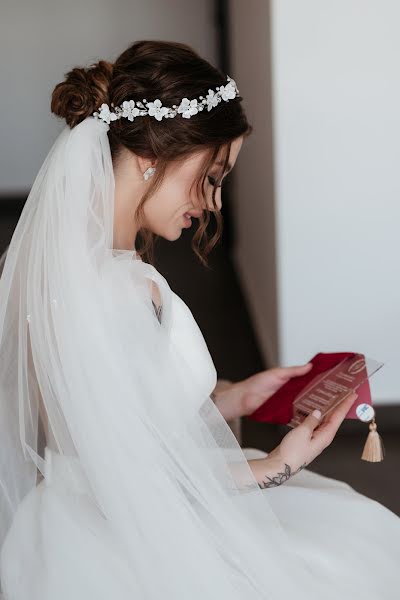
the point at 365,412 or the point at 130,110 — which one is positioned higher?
the point at 130,110

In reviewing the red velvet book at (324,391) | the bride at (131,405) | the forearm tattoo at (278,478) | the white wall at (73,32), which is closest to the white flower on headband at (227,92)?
the bride at (131,405)

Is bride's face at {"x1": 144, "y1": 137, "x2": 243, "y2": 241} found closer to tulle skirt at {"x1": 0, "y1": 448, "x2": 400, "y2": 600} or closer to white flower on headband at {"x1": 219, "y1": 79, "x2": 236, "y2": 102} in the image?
white flower on headband at {"x1": 219, "y1": 79, "x2": 236, "y2": 102}

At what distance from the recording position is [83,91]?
170cm

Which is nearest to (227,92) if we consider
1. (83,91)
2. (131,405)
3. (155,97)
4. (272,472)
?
(155,97)

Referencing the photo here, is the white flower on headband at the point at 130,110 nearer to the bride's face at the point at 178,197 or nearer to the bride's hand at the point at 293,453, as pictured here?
the bride's face at the point at 178,197

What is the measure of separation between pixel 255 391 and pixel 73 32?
17.2 feet

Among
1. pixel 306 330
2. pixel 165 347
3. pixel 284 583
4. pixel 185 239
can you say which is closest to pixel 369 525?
pixel 284 583

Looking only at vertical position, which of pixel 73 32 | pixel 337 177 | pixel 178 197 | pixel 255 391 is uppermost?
pixel 178 197

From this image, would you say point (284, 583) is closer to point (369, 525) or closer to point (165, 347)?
point (369, 525)

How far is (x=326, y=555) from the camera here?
169 centimetres

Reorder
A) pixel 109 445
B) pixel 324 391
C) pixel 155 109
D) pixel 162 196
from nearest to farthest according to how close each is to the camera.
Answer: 1. pixel 109 445
2. pixel 155 109
3. pixel 162 196
4. pixel 324 391

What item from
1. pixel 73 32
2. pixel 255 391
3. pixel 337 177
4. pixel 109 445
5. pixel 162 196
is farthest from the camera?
pixel 73 32

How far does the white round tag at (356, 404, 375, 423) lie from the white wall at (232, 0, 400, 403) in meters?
→ 1.40

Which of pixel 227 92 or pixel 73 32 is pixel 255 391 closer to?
pixel 227 92
